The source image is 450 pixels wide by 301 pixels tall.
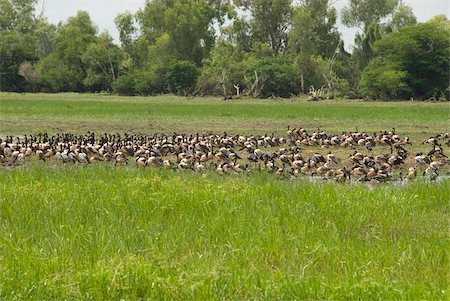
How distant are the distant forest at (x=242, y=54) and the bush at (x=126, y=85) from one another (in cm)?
11

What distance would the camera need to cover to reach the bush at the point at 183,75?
59.3 meters

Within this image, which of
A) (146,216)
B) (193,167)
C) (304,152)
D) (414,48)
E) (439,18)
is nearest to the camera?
(146,216)

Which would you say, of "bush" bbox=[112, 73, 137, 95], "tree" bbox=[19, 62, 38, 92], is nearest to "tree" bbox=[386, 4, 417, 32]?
"bush" bbox=[112, 73, 137, 95]

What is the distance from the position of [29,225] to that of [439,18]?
74.1 metres

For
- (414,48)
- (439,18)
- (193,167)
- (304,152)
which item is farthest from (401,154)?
(439,18)

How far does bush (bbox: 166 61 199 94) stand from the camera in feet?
195

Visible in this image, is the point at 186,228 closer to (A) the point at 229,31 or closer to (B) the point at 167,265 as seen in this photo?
(B) the point at 167,265

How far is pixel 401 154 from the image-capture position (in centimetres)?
1535

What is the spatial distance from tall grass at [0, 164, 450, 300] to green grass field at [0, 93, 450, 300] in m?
0.02

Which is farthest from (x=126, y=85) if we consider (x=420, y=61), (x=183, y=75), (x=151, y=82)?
(x=420, y=61)

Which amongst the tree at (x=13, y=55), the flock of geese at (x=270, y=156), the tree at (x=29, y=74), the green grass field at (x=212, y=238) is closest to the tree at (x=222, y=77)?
the tree at (x=29, y=74)

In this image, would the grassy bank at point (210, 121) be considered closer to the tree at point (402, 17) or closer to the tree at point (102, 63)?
the tree at point (102, 63)

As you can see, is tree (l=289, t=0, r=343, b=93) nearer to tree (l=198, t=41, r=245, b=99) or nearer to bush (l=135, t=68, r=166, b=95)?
tree (l=198, t=41, r=245, b=99)

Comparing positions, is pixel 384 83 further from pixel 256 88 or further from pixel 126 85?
pixel 126 85
